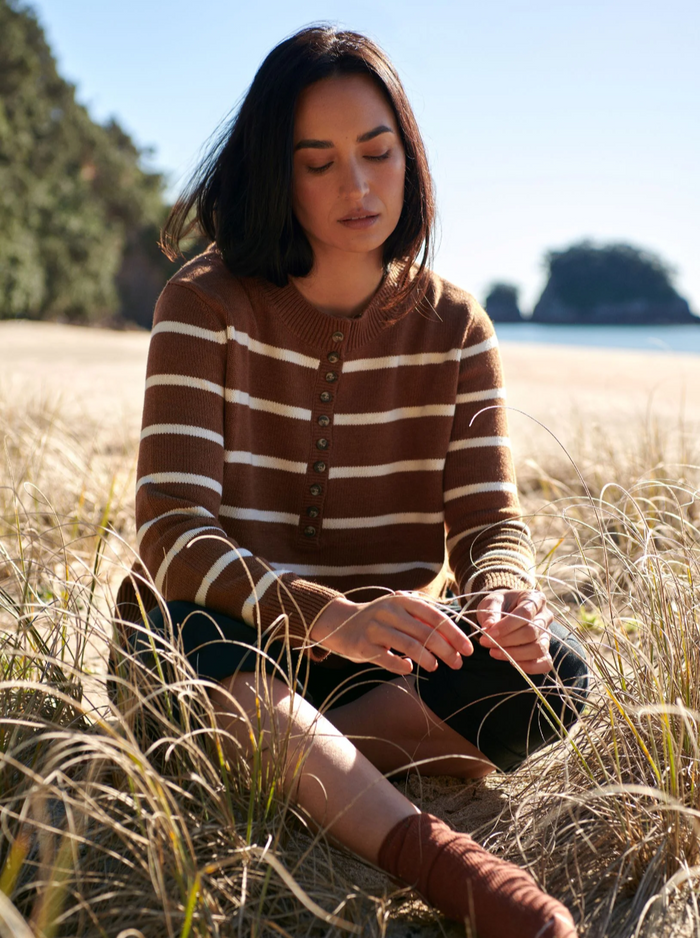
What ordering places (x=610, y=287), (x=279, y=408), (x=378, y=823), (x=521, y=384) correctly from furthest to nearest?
1. (x=610, y=287)
2. (x=521, y=384)
3. (x=279, y=408)
4. (x=378, y=823)

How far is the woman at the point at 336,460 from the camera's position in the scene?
59.0 inches

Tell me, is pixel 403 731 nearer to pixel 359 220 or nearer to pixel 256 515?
pixel 256 515

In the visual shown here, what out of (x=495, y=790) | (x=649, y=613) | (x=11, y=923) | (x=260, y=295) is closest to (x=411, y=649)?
(x=649, y=613)

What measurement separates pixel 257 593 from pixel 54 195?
23857 millimetres

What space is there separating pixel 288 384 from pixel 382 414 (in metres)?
0.23

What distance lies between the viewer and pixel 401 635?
4.50ft

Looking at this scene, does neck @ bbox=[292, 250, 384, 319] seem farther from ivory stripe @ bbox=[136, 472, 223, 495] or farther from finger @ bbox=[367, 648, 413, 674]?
finger @ bbox=[367, 648, 413, 674]

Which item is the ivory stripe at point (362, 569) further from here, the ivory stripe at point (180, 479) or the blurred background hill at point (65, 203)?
the blurred background hill at point (65, 203)

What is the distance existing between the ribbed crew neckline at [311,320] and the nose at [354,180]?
240 mm

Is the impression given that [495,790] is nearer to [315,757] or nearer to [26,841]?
[315,757]

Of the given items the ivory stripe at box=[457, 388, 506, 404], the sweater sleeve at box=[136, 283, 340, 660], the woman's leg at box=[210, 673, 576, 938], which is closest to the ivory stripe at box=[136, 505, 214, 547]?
the sweater sleeve at box=[136, 283, 340, 660]

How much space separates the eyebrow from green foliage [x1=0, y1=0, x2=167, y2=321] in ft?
62.5

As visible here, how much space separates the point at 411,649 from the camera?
4.44 ft

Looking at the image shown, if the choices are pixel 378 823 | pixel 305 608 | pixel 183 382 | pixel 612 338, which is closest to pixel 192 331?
pixel 183 382
